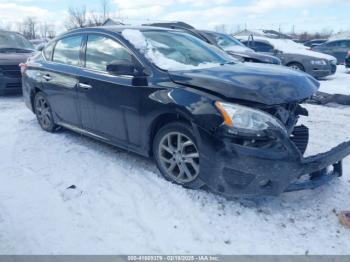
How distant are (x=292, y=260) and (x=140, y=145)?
1913mm

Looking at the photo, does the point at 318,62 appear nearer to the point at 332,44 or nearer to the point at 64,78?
the point at 332,44

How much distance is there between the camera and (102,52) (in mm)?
4070

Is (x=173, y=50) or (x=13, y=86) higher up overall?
(x=173, y=50)

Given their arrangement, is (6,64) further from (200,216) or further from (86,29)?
(200,216)

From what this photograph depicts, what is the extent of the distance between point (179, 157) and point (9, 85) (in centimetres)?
621

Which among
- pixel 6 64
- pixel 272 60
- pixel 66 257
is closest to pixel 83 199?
pixel 66 257

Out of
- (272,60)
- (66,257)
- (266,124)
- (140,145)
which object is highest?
(272,60)

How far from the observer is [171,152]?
3422 mm

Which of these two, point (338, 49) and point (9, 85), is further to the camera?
point (338, 49)

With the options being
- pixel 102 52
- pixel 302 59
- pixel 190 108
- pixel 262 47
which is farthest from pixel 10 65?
pixel 302 59

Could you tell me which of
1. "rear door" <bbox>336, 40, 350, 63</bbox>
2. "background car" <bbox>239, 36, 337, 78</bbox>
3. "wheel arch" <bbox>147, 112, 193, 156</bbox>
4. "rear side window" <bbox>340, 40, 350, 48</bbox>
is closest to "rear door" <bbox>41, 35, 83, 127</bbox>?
"wheel arch" <bbox>147, 112, 193, 156</bbox>

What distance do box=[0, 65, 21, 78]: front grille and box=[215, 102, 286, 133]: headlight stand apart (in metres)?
6.68

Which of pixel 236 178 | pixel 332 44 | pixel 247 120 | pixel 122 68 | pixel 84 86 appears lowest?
pixel 236 178

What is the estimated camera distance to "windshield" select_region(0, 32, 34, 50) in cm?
882
